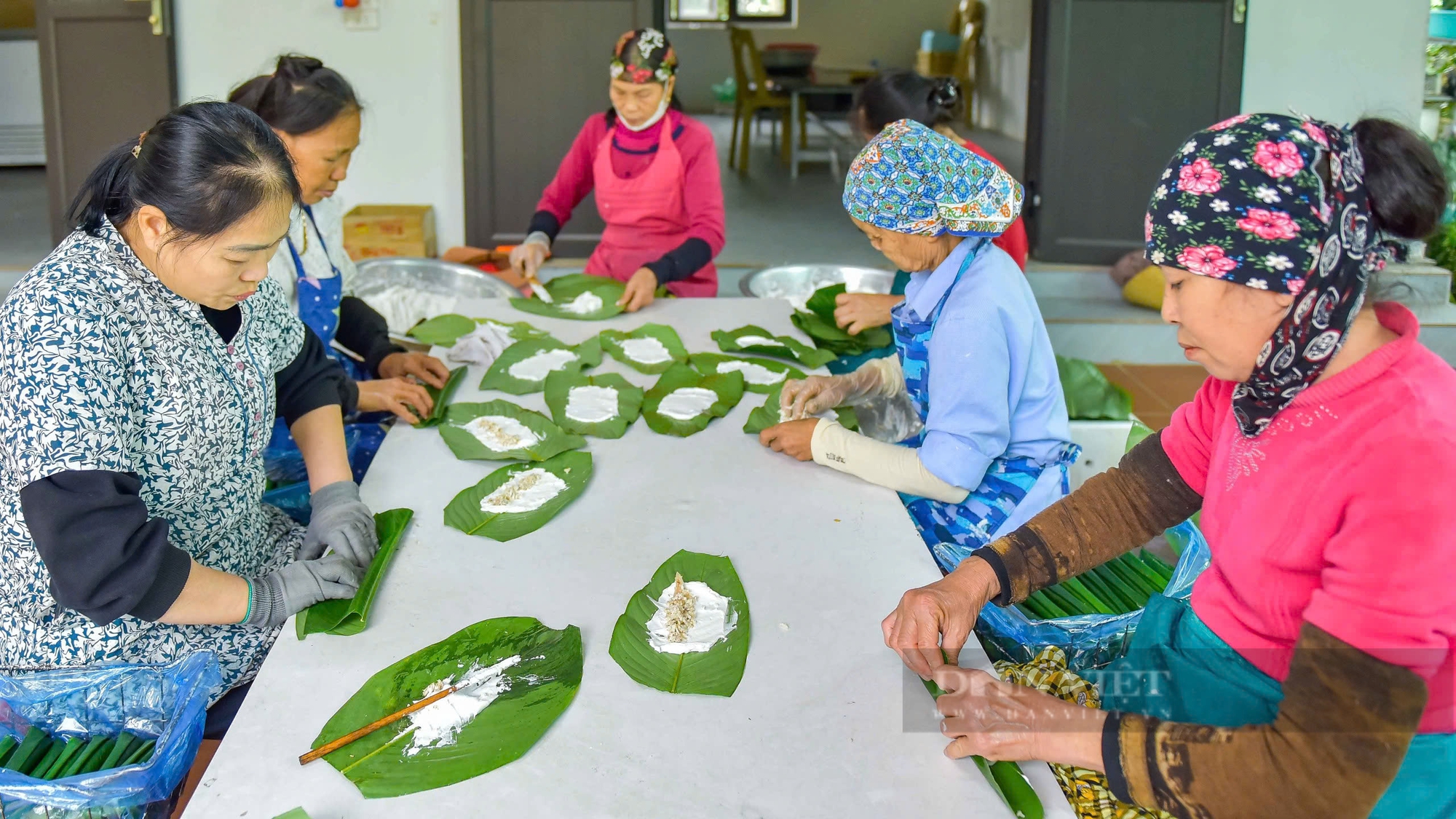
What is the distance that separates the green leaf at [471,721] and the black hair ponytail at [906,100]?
5.96 feet

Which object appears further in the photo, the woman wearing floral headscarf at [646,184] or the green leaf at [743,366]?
the woman wearing floral headscarf at [646,184]

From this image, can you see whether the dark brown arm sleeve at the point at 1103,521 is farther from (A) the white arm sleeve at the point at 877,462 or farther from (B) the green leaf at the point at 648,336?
(B) the green leaf at the point at 648,336

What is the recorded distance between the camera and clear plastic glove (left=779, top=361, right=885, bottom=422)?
2127 millimetres

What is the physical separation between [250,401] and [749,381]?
101 centimetres

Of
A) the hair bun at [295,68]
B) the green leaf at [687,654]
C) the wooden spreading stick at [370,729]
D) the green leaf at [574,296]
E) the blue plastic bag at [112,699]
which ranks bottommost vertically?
the blue plastic bag at [112,699]

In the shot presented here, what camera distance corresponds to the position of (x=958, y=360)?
1.84 m

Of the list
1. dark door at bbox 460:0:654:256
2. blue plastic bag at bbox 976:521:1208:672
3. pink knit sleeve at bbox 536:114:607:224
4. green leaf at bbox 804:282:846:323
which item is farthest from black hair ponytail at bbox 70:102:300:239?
dark door at bbox 460:0:654:256

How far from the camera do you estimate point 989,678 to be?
121 cm

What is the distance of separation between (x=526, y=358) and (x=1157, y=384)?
2967mm

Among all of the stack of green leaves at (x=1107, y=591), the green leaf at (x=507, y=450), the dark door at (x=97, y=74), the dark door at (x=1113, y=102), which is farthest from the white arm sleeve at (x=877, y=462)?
the dark door at (x=97, y=74)

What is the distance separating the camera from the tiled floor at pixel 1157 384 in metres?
4.16

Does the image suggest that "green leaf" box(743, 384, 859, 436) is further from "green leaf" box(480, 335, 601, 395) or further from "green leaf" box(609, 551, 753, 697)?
"green leaf" box(609, 551, 753, 697)

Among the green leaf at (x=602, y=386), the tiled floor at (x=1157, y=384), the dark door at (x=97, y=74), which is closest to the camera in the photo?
the green leaf at (x=602, y=386)

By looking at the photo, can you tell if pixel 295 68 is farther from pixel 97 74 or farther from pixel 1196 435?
pixel 97 74
